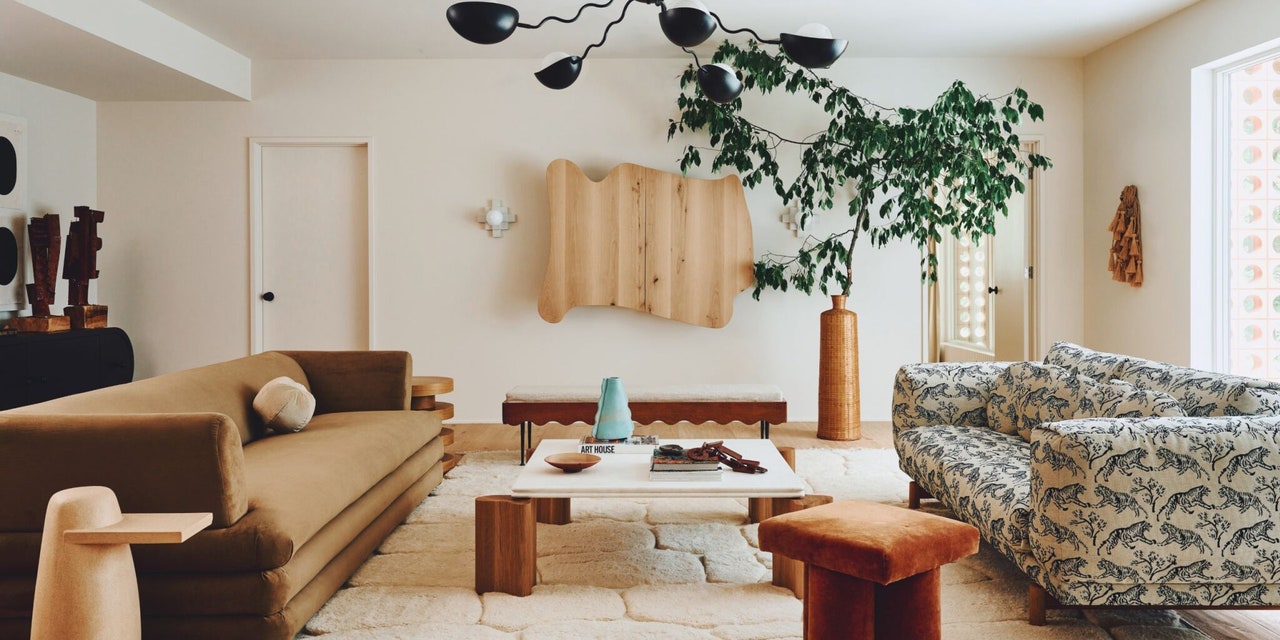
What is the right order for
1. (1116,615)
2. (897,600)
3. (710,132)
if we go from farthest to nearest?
1. (710,132)
2. (1116,615)
3. (897,600)

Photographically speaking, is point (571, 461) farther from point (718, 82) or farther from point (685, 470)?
point (718, 82)

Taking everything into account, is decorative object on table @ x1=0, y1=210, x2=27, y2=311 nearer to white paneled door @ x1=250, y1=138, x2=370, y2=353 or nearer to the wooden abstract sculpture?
white paneled door @ x1=250, y1=138, x2=370, y2=353

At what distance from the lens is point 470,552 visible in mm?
2957

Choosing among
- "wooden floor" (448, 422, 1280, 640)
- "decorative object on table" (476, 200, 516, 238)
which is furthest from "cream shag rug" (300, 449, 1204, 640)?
"decorative object on table" (476, 200, 516, 238)

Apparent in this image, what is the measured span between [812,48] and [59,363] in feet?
14.3

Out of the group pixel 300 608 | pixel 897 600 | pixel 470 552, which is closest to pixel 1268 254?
pixel 897 600

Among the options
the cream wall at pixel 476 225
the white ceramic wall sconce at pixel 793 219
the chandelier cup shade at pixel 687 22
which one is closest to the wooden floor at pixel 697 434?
the cream wall at pixel 476 225

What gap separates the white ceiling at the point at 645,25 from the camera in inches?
179

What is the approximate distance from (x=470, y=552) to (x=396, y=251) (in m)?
3.12

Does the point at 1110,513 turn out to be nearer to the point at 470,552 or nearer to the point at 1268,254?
the point at 470,552

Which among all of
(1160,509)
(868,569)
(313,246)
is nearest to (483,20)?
(868,569)

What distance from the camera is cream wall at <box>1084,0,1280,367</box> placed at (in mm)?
4586

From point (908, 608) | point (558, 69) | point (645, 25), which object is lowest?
point (908, 608)

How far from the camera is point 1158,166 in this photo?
4.96 meters
